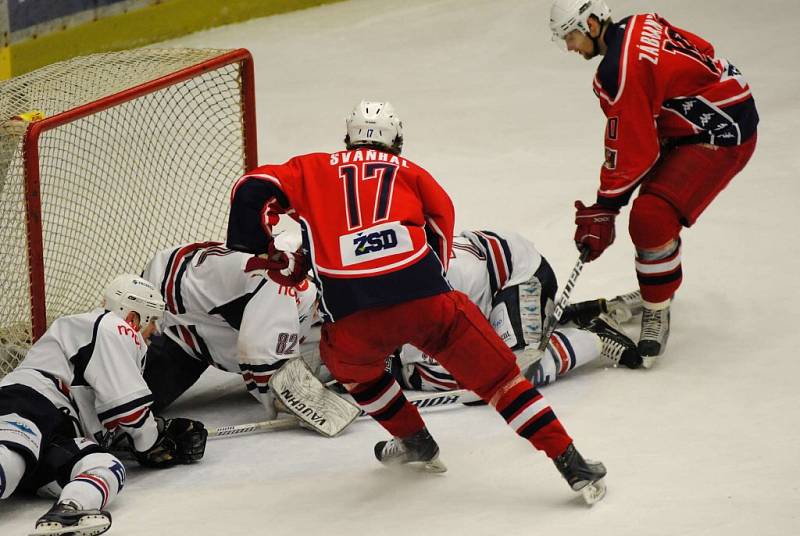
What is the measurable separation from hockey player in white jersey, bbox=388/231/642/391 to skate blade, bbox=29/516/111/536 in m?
1.10

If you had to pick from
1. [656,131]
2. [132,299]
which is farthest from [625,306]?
[132,299]

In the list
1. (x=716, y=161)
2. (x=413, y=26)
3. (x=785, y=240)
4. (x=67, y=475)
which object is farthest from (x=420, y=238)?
(x=413, y=26)

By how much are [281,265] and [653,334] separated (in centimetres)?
118

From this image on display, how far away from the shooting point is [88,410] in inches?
124

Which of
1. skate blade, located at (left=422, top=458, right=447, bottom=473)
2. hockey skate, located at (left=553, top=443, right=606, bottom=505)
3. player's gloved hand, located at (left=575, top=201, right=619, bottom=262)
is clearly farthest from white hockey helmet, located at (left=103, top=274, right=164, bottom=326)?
player's gloved hand, located at (left=575, top=201, right=619, bottom=262)

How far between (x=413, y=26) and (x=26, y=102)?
12.0 ft

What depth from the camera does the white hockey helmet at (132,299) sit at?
3.18m

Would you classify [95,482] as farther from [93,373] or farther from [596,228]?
[596,228]

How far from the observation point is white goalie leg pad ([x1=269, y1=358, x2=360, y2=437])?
345 centimetres

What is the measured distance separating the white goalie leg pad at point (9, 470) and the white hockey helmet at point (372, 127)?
0.99 m

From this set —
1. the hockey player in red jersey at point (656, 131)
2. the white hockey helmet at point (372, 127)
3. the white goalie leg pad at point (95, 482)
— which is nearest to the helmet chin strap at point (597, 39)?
the hockey player in red jersey at point (656, 131)

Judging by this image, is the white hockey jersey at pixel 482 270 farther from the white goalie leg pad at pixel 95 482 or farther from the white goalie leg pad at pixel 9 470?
the white goalie leg pad at pixel 9 470

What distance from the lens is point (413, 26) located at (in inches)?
280

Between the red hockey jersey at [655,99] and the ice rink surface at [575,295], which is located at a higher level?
the red hockey jersey at [655,99]
